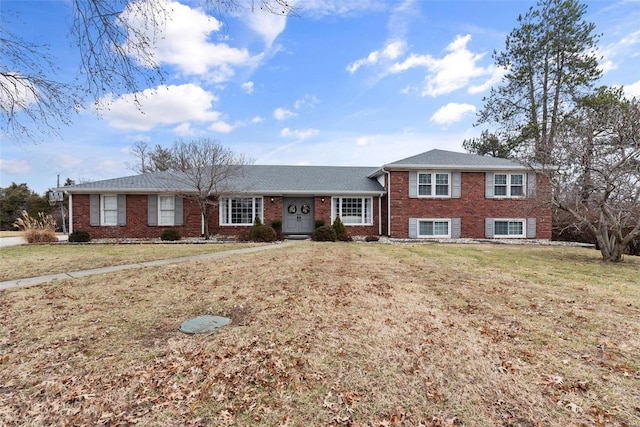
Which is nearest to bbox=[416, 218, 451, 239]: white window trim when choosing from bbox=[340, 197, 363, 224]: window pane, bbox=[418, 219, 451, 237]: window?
bbox=[418, 219, 451, 237]: window

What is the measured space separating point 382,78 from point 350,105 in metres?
2.99

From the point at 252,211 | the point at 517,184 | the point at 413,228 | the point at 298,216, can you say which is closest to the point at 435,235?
the point at 413,228

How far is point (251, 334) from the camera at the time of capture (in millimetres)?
4090

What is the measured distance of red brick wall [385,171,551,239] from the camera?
17.4 m

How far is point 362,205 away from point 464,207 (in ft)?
18.0

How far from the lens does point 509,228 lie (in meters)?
18.1

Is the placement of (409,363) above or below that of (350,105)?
below

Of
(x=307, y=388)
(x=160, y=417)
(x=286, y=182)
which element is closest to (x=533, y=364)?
(x=307, y=388)

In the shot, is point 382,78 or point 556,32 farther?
point 556,32

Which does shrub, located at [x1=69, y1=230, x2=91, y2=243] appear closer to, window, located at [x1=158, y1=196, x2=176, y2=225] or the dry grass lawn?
window, located at [x1=158, y1=196, x2=176, y2=225]

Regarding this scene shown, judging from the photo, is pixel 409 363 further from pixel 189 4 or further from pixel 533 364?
pixel 189 4

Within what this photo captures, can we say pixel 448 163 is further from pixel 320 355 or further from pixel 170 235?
pixel 320 355

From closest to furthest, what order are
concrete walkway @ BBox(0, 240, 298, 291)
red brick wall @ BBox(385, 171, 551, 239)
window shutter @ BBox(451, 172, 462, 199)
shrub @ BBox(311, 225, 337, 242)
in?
concrete walkway @ BBox(0, 240, 298, 291) < shrub @ BBox(311, 225, 337, 242) < red brick wall @ BBox(385, 171, 551, 239) < window shutter @ BBox(451, 172, 462, 199)

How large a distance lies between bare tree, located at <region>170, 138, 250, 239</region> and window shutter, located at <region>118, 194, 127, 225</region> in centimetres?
272
